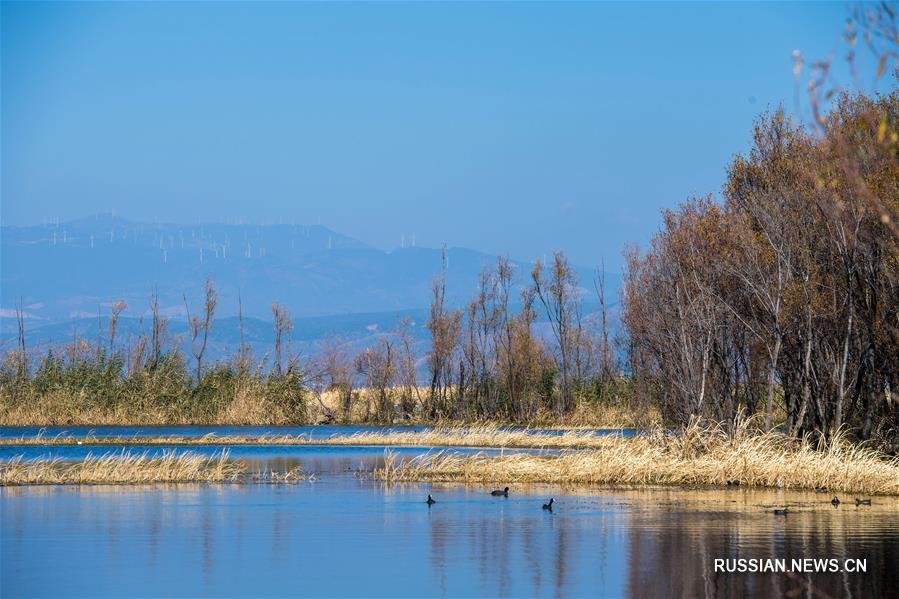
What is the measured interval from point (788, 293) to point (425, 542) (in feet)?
63.6

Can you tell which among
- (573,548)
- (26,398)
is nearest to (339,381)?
(26,398)

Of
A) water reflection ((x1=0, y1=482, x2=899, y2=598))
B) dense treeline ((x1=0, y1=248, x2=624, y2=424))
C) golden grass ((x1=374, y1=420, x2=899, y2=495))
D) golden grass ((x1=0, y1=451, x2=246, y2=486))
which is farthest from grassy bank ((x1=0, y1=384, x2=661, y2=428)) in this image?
water reflection ((x1=0, y1=482, x2=899, y2=598))

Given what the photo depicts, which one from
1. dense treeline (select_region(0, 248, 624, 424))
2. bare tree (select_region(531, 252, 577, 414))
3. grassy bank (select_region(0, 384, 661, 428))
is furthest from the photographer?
bare tree (select_region(531, 252, 577, 414))

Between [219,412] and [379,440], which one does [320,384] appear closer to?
[219,412]

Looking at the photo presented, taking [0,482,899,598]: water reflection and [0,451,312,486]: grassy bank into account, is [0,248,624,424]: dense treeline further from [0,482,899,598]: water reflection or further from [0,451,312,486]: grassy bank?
[0,482,899,598]: water reflection

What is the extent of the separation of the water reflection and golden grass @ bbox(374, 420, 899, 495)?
1.57m

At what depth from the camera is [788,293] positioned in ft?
134

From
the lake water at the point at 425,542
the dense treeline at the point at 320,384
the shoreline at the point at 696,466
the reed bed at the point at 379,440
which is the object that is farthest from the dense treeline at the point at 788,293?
the dense treeline at the point at 320,384

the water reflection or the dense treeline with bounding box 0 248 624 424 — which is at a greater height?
the dense treeline with bounding box 0 248 624 424

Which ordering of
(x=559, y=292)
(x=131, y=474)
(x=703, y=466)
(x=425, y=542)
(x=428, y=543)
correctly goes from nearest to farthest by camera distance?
(x=428, y=543), (x=425, y=542), (x=703, y=466), (x=131, y=474), (x=559, y=292)

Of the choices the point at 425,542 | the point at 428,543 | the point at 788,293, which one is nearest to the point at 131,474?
the point at 425,542

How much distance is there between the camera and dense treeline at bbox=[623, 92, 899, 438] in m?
38.5

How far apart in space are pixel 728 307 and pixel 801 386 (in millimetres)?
3801

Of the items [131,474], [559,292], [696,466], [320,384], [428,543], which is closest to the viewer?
[428,543]
